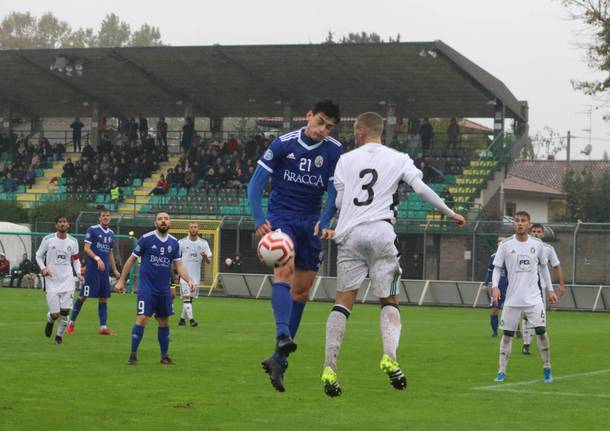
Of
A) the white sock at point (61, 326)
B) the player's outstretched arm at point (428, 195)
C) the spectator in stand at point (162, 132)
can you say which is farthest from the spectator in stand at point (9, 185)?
the player's outstretched arm at point (428, 195)

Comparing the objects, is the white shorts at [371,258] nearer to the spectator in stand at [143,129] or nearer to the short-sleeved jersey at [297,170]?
the short-sleeved jersey at [297,170]

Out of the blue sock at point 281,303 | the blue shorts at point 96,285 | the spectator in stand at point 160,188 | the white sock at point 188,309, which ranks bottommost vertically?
the white sock at point 188,309

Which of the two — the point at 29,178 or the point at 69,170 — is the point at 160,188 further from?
the point at 29,178

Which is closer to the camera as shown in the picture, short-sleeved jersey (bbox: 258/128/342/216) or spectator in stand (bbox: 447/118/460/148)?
short-sleeved jersey (bbox: 258/128/342/216)

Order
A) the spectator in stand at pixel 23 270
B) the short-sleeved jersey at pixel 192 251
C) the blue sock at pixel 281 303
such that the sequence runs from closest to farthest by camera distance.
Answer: the blue sock at pixel 281 303, the short-sleeved jersey at pixel 192 251, the spectator in stand at pixel 23 270

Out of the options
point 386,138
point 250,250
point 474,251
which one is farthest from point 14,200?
point 474,251

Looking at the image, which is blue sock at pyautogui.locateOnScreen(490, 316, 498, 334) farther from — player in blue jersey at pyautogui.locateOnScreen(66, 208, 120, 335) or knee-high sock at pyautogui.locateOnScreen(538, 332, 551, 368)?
knee-high sock at pyautogui.locateOnScreen(538, 332, 551, 368)

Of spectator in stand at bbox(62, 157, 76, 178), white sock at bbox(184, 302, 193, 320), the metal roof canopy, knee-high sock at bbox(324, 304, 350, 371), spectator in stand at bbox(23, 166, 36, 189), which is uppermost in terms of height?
the metal roof canopy

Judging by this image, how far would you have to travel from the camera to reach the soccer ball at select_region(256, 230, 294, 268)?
10.7m

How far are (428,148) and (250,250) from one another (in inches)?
413

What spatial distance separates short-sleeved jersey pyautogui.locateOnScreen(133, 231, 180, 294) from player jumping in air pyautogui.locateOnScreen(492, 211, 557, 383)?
491 centimetres

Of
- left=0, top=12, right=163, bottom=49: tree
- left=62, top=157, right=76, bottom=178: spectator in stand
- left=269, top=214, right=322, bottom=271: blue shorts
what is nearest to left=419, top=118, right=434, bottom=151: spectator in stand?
left=62, top=157, right=76, bottom=178: spectator in stand

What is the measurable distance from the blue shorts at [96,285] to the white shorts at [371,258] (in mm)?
14165

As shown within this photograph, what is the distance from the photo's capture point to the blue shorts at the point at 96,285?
2434 cm
